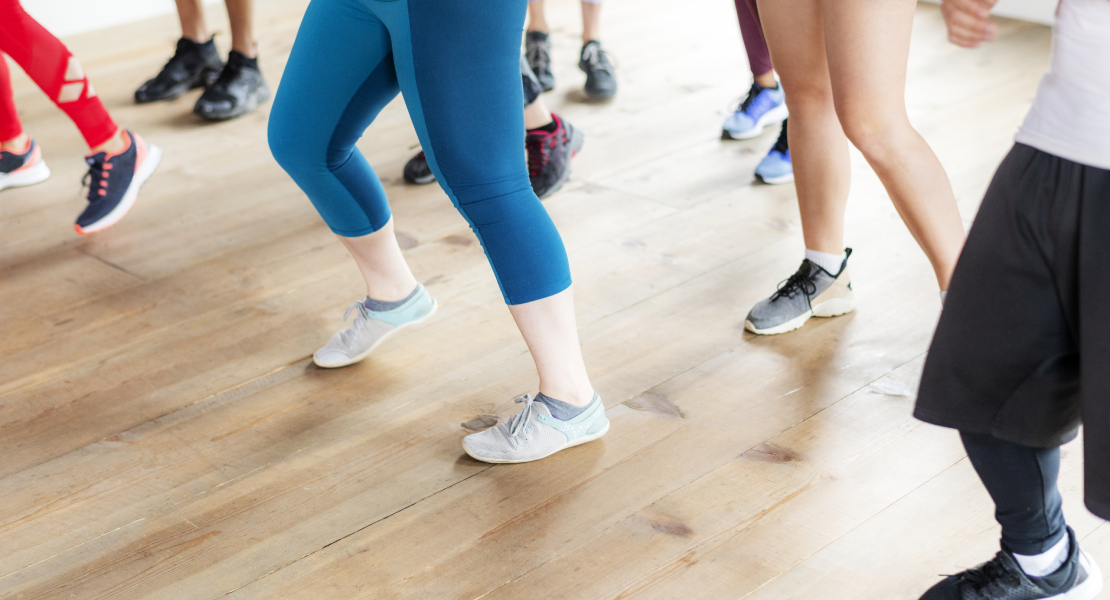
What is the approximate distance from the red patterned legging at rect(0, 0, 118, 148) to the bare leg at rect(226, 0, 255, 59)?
0.88 metres

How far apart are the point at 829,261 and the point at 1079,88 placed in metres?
0.95

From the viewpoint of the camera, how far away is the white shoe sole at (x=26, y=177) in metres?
2.66

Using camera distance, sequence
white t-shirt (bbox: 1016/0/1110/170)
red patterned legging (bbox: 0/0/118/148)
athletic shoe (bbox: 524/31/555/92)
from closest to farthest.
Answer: white t-shirt (bbox: 1016/0/1110/170), red patterned legging (bbox: 0/0/118/148), athletic shoe (bbox: 524/31/555/92)

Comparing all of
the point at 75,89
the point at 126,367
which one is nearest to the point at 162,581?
the point at 126,367

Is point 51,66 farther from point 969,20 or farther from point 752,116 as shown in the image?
point 969,20

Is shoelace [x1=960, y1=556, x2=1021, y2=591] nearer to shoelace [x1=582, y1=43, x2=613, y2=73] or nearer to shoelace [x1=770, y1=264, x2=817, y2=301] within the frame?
shoelace [x1=770, y1=264, x2=817, y2=301]

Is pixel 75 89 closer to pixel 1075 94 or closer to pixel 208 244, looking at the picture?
pixel 208 244

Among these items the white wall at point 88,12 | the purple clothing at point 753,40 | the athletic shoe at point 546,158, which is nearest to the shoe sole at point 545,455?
the athletic shoe at point 546,158

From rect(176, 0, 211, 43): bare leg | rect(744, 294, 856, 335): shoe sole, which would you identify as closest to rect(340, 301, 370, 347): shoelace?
rect(744, 294, 856, 335): shoe sole

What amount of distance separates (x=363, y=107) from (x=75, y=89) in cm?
128

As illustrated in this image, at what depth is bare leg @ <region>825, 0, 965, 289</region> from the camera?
130 cm

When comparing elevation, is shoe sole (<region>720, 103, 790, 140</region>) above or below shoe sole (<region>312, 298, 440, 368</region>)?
below

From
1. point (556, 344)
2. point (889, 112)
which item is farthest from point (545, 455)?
point (889, 112)

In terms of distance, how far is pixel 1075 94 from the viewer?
80 centimetres
